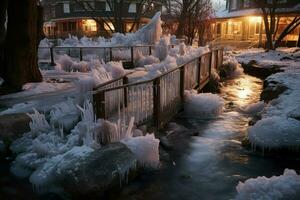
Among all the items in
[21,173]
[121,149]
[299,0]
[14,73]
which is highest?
[299,0]

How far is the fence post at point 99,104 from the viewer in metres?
6.67

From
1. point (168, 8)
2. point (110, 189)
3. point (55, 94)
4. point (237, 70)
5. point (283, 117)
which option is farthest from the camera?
point (168, 8)

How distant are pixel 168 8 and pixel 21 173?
48.5 metres

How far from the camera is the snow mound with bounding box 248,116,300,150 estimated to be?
739 cm

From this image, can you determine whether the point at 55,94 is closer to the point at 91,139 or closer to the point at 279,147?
the point at 91,139

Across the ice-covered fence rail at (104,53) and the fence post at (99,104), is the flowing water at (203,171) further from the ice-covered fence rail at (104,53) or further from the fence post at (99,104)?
the ice-covered fence rail at (104,53)

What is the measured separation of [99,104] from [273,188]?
355 cm

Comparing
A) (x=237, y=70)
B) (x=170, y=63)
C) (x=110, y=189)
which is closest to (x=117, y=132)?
(x=110, y=189)

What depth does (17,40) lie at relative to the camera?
38.9 feet

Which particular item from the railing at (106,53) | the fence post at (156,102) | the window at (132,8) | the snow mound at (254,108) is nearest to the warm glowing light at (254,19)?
the window at (132,8)

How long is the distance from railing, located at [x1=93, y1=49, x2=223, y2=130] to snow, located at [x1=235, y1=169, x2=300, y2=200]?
9.27ft

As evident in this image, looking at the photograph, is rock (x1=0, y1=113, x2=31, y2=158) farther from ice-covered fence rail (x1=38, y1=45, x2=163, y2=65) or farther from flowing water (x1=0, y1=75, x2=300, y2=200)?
ice-covered fence rail (x1=38, y1=45, x2=163, y2=65)

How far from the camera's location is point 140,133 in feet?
24.0

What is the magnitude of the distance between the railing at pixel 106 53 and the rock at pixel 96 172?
13775mm
